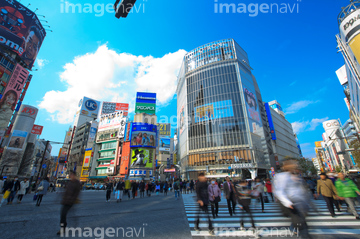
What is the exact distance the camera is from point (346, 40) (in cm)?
3212

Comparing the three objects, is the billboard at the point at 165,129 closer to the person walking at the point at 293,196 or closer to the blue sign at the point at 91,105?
the blue sign at the point at 91,105

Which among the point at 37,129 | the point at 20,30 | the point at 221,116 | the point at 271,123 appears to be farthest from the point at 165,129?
the point at 20,30

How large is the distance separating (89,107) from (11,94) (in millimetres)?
62465

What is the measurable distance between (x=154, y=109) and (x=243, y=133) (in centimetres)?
3348

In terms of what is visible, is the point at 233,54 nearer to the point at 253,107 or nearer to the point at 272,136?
the point at 253,107

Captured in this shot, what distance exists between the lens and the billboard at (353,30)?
29.2 metres

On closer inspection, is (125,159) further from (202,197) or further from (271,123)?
(271,123)

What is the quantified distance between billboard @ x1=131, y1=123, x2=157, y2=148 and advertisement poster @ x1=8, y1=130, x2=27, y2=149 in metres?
38.4

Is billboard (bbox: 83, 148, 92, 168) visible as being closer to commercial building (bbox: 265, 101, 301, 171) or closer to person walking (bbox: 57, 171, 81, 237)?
person walking (bbox: 57, 171, 81, 237)

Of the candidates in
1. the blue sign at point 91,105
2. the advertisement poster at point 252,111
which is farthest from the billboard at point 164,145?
the blue sign at point 91,105

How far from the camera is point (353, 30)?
29797mm

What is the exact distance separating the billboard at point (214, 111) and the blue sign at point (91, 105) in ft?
247

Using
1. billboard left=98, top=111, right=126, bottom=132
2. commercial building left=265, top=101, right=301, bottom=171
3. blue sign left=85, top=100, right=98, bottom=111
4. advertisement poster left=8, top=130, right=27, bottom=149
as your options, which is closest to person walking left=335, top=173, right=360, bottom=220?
commercial building left=265, top=101, right=301, bottom=171

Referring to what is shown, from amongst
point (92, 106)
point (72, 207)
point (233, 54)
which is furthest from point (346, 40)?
point (92, 106)
